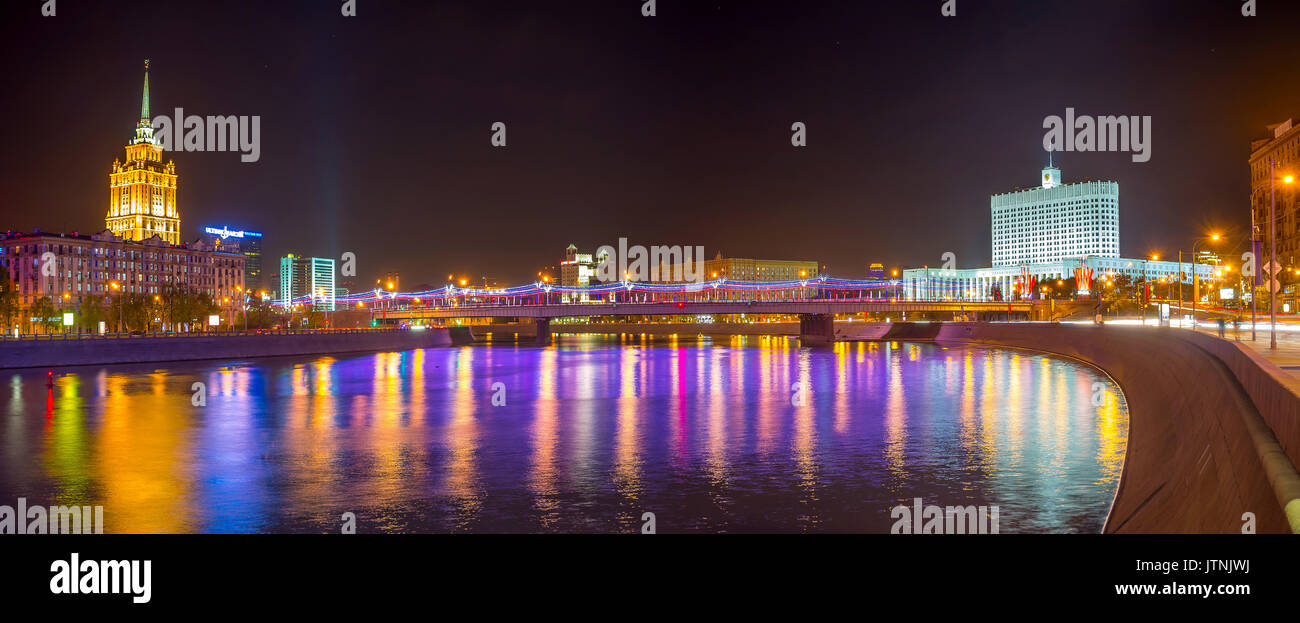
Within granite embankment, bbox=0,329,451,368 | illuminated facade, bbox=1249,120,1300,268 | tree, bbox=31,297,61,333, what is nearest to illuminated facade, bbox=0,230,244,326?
tree, bbox=31,297,61,333

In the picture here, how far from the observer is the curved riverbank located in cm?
1049

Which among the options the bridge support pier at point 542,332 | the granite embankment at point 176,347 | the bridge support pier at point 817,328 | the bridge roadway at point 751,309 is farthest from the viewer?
the bridge support pier at point 542,332

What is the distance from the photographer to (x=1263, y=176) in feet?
428

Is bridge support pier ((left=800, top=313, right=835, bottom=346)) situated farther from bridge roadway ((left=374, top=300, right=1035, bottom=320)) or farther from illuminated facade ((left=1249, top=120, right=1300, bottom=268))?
illuminated facade ((left=1249, top=120, right=1300, bottom=268))

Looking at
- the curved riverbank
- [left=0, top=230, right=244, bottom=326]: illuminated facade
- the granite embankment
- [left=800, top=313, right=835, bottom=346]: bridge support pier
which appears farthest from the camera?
[left=0, top=230, right=244, bottom=326]: illuminated facade

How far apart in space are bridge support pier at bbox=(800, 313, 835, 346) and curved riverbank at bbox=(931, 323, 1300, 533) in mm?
88280

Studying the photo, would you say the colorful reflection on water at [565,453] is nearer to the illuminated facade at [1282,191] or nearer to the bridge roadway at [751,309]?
the bridge roadway at [751,309]

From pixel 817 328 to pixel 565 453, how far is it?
108502mm

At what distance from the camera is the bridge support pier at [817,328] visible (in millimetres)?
125438

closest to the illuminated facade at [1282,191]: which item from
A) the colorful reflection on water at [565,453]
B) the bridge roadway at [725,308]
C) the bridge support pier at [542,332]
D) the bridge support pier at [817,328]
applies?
the bridge roadway at [725,308]

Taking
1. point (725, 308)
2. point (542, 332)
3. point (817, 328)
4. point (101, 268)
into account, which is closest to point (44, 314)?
point (101, 268)

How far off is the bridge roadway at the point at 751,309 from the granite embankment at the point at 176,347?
75.6 feet
